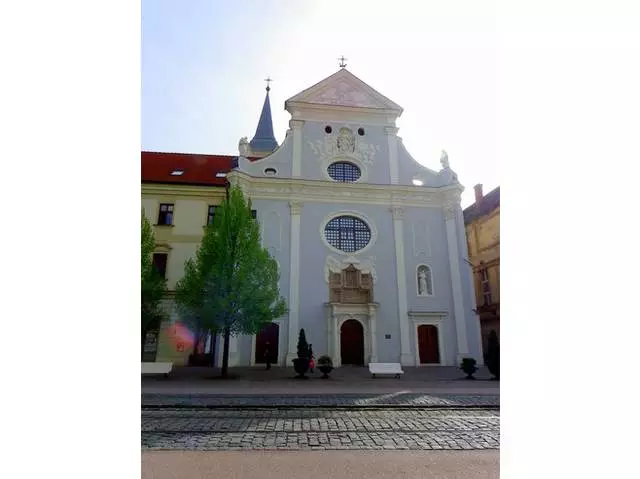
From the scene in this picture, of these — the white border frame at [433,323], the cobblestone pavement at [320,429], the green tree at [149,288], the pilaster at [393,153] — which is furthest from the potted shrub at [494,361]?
the green tree at [149,288]

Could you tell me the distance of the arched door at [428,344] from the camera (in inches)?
872

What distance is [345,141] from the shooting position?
25.3 metres

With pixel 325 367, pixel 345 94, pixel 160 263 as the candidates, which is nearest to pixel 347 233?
pixel 345 94

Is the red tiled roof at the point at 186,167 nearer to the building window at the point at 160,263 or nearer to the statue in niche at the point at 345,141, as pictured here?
the building window at the point at 160,263

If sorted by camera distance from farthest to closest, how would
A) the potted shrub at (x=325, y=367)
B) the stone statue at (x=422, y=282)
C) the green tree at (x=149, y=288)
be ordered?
the stone statue at (x=422, y=282), the green tree at (x=149, y=288), the potted shrub at (x=325, y=367)

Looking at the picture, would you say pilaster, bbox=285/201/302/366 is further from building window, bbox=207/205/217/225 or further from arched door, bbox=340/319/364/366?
building window, bbox=207/205/217/225

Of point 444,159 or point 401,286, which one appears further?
point 444,159

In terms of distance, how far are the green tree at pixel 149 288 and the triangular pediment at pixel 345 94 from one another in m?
12.4

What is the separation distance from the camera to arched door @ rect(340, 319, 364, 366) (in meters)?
21.8

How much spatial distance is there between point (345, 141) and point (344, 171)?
187 cm

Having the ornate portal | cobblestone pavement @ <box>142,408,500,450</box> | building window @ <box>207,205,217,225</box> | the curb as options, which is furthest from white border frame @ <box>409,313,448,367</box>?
cobblestone pavement @ <box>142,408,500,450</box>

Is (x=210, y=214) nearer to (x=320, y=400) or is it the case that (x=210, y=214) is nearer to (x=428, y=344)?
(x=428, y=344)

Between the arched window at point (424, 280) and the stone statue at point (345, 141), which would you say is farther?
the stone statue at point (345, 141)

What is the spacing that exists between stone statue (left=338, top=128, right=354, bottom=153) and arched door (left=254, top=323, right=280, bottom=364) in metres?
11.3
